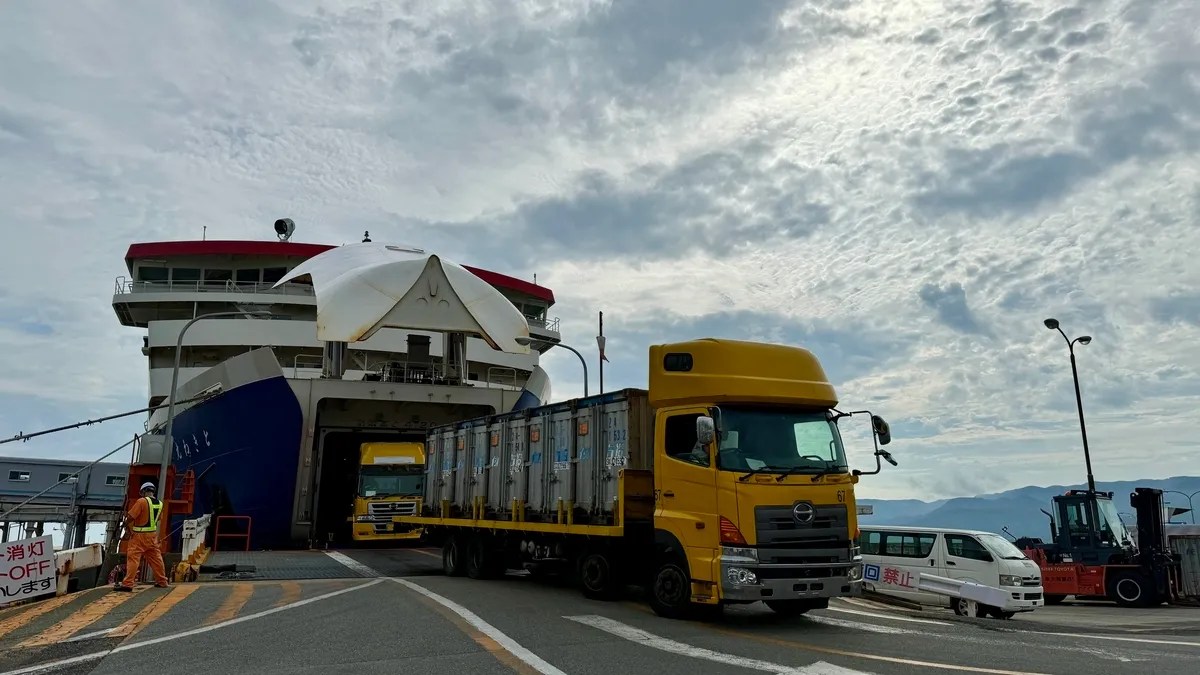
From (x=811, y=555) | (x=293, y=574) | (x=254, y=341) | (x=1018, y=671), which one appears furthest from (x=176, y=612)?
(x=254, y=341)

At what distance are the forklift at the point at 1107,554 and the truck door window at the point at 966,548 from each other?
6420mm

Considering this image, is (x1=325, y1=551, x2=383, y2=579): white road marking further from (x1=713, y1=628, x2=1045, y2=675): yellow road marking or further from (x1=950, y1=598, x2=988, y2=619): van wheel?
(x1=950, y1=598, x2=988, y2=619): van wheel

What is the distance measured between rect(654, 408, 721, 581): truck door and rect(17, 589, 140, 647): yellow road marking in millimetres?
6503

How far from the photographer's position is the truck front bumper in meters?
9.12

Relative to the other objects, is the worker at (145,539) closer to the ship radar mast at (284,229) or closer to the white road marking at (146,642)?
the white road marking at (146,642)

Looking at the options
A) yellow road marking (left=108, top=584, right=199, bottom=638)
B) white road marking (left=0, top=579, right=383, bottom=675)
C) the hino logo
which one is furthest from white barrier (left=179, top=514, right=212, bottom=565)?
the hino logo

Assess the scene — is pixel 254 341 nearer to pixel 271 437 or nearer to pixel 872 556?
pixel 271 437

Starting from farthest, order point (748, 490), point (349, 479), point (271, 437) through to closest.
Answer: point (349, 479), point (271, 437), point (748, 490)

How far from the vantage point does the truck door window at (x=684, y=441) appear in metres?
9.88

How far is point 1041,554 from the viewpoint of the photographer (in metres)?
20.7

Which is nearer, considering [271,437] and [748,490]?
[748,490]

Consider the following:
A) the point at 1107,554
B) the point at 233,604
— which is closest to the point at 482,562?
the point at 233,604

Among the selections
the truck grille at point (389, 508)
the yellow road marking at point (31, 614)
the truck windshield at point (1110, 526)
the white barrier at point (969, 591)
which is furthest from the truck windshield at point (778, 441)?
the truck grille at point (389, 508)

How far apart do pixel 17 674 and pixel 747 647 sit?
6.22m
